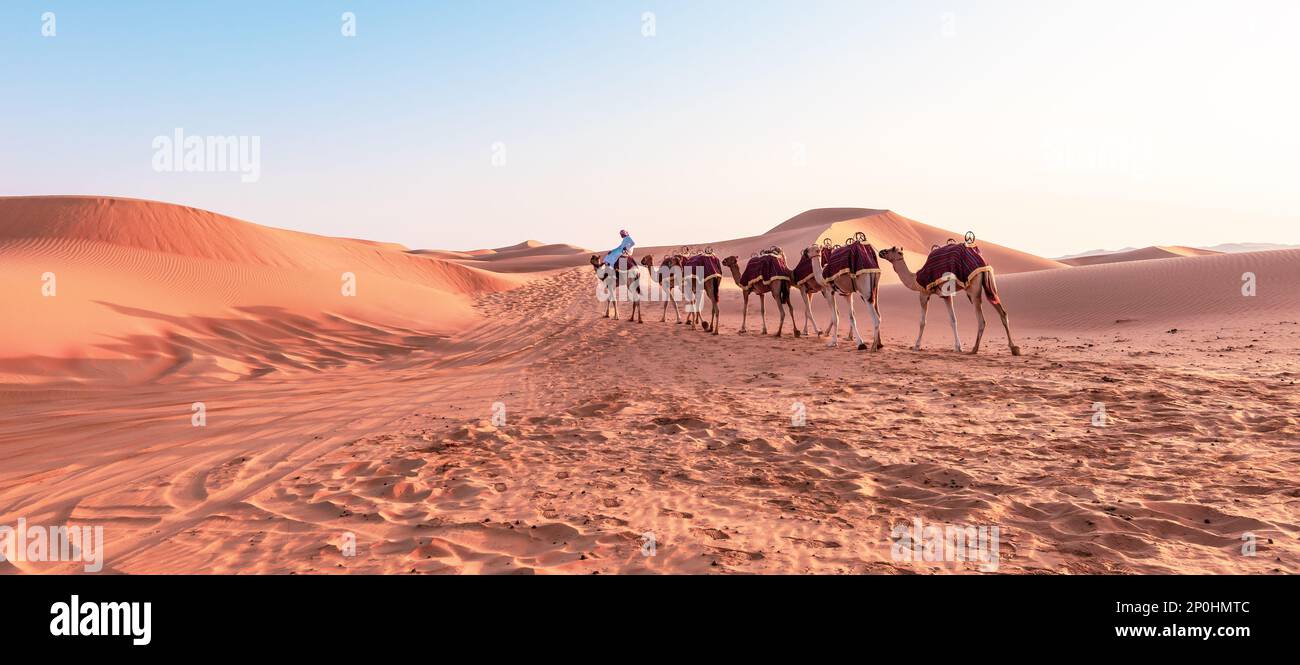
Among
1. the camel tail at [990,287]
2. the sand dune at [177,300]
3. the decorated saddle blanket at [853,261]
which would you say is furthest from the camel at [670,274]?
the camel tail at [990,287]

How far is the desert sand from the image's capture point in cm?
418

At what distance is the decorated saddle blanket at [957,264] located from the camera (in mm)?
12422

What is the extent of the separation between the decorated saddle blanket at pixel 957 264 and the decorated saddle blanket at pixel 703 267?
5938 millimetres

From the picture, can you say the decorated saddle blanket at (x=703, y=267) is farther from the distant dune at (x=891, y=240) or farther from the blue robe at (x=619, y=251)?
the distant dune at (x=891, y=240)

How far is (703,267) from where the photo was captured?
58.3ft

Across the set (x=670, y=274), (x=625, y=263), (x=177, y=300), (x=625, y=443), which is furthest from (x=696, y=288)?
(x=177, y=300)

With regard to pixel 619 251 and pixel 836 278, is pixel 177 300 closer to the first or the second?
pixel 619 251

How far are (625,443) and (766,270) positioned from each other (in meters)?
10.7

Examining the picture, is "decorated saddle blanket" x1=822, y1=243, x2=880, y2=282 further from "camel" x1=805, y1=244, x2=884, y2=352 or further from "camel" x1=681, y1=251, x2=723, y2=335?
"camel" x1=681, y1=251, x2=723, y2=335

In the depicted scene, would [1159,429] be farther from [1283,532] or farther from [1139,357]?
[1139,357]

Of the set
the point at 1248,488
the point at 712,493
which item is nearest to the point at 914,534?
the point at 712,493

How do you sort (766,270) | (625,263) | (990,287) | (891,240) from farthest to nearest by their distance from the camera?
(891,240) → (625,263) → (766,270) → (990,287)

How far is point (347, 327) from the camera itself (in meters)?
18.5

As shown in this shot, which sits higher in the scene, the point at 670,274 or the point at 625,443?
the point at 670,274
